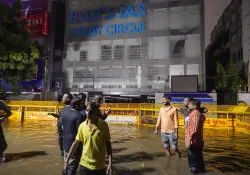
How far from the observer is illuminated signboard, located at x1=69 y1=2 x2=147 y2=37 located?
95.1 feet

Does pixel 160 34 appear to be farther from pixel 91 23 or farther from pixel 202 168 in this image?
pixel 202 168

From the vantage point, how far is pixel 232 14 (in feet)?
107

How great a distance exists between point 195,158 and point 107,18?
28086 millimetres

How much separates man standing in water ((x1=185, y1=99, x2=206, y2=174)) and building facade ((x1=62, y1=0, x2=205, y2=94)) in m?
21.3

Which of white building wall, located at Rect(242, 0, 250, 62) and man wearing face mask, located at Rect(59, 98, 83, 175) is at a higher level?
white building wall, located at Rect(242, 0, 250, 62)

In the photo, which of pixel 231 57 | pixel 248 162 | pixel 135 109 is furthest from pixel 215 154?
pixel 231 57

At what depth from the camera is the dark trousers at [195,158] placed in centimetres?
515

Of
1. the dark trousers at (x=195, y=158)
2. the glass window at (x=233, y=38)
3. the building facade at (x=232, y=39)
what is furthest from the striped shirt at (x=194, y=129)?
the glass window at (x=233, y=38)

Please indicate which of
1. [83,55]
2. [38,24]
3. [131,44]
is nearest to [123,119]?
[131,44]

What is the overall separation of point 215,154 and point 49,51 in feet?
108

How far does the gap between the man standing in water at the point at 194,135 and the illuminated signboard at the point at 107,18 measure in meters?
24.8

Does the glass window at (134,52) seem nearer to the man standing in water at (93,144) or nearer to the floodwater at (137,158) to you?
the floodwater at (137,158)

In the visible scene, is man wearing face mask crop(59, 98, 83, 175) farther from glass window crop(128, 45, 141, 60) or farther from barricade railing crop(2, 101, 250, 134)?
glass window crop(128, 45, 141, 60)

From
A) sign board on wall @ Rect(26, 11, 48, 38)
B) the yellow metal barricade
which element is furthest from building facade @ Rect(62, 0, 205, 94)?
the yellow metal barricade
